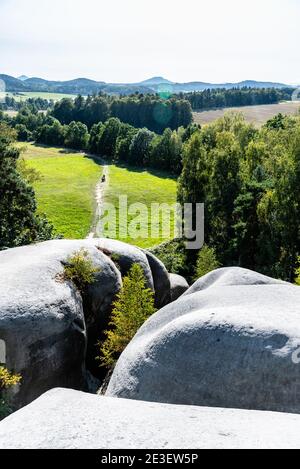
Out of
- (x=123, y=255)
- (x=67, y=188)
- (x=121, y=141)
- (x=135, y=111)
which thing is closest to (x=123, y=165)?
(x=121, y=141)

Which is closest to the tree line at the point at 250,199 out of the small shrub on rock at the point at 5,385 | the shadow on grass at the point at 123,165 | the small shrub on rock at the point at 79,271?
the small shrub on rock at the point at 79,271

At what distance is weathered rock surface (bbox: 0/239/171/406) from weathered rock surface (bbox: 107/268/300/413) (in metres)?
4.16

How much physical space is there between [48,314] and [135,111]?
525ft

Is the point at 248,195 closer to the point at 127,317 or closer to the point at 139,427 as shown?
the point at 127,317

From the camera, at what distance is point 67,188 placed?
93.0 metres

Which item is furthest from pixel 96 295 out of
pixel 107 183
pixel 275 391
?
pixel 107 183

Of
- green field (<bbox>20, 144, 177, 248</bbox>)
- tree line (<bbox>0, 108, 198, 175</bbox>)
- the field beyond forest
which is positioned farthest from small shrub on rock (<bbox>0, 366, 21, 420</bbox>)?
the field beyond forest

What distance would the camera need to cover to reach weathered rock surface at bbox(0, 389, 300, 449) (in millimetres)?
8398

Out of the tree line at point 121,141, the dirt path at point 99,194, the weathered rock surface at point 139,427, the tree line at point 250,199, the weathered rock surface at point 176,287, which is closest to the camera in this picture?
the weathered rock surface at point 139,427

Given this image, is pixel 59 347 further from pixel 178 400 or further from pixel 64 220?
pixel 64 220

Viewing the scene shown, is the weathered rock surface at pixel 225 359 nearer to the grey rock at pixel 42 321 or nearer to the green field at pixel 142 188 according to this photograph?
the grey rock at pixel 42 321

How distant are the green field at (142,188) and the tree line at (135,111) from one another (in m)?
56.2

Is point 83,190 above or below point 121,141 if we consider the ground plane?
below

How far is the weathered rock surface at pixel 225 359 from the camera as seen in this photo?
12188 millimetres
